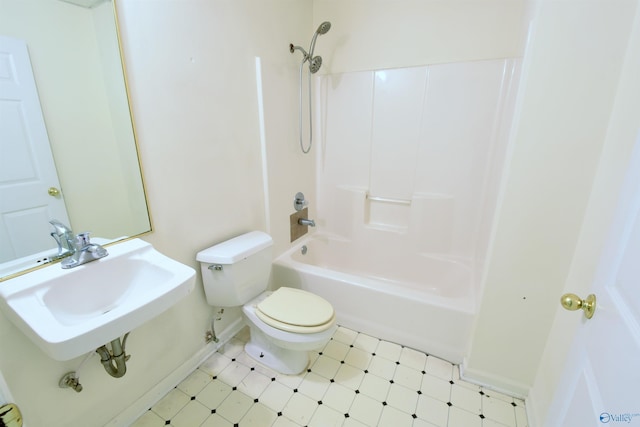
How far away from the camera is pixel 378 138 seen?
216cm

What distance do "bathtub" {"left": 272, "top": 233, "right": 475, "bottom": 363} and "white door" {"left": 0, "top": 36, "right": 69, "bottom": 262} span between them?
127 centimetres

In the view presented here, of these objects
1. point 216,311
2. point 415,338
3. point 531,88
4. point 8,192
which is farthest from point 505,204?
point 8,192

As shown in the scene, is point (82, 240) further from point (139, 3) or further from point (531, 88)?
point (531, 88)

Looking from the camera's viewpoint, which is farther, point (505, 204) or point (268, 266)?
point (268, 266)

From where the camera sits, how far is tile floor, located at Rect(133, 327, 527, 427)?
1.31 m

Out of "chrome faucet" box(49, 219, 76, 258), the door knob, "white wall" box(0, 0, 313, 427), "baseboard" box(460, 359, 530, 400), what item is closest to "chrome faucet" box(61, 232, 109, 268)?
"chrome faucet" box(49, 219, 76, 258)

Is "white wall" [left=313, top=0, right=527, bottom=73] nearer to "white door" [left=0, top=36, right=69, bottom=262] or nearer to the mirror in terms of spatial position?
the mirror

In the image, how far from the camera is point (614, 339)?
533mm

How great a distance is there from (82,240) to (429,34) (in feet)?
7.20

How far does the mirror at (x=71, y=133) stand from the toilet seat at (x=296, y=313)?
28.3 inches

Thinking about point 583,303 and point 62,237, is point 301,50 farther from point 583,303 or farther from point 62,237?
point 583,303

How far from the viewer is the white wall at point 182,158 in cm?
106

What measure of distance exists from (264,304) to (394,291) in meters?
0.76

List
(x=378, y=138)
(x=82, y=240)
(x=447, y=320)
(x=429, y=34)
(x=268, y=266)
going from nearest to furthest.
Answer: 1. (x=82, y=240)
2. (x=447, y=320)
3. (x=268, y=266)
4. (x=429, y=34)
5. (x=378, y=138)
